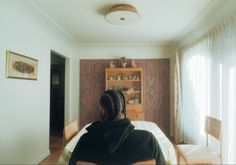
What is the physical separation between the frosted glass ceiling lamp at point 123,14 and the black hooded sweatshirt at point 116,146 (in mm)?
1785

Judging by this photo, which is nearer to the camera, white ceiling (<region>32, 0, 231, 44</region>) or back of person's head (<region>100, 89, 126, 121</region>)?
back of person's head (<region>100, 89, 126, 121</region>)

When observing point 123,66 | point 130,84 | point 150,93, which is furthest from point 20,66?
point 150,93

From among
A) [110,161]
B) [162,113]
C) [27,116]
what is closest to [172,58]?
[162,113]

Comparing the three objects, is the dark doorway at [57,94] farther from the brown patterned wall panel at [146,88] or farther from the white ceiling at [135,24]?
the white ceiling at [135,24]

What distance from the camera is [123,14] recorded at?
2484 millimetres

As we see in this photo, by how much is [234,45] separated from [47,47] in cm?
297

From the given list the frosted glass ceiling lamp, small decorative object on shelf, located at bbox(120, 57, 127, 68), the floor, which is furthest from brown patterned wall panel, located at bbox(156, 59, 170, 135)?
the floor

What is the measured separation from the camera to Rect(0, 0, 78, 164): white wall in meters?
Answer: 2.12

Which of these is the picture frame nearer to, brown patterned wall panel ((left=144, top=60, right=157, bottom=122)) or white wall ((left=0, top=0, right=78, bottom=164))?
white wall ((left=0, top=0, right=78, bottom=164))

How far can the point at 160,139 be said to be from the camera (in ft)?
6.81

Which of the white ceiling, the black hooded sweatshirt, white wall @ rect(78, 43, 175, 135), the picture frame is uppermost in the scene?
the white ceiling

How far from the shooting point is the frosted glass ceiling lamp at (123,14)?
2.39 m

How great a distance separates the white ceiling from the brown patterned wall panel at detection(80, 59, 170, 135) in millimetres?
723

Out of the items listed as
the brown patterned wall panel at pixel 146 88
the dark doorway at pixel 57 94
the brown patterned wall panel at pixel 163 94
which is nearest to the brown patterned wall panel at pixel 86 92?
the brown patterned wall panel at pixel 146 88
